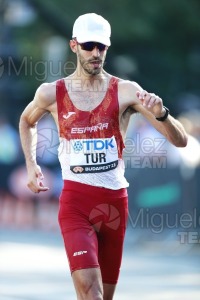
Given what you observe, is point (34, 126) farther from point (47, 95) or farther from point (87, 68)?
point (87, 68)

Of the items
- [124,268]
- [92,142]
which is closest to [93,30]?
[92,142]

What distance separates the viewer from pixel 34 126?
9.48 metres

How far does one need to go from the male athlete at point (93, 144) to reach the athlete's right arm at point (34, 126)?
0.01 m

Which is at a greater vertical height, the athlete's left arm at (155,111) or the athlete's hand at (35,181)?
the athlete's left arm at (155,111)

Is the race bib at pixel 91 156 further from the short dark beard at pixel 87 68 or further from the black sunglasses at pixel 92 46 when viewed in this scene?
the black sunglasses at pixel 92 46

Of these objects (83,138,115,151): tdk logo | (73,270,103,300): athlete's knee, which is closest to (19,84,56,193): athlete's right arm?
(83,138,115,151): tdk logo

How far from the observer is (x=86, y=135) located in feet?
29.3

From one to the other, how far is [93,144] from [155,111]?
871 millimetres

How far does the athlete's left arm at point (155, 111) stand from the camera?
8.09 m

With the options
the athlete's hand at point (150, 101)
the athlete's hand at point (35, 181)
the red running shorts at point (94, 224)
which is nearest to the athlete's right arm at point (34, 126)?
the athlete's hand at point (35, 181)

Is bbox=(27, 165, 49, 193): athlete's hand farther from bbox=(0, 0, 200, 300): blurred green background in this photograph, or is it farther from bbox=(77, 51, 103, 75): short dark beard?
bbox=(0, 0, 200, 300): blurred green background

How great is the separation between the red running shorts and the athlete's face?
829 mm

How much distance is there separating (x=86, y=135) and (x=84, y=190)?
1.31 feet

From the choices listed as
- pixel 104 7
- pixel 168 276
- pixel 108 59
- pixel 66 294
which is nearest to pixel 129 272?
pixel 168 276
